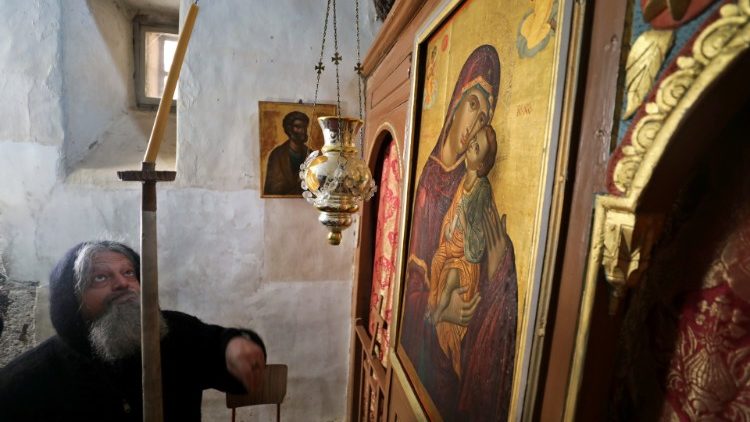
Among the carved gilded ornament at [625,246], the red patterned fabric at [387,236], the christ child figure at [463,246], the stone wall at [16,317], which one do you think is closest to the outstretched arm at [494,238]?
the christ child figure at [463,246]

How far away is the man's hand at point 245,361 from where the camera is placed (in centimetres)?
228

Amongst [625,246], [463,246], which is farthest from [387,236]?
[625,246]

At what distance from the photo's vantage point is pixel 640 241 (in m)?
0.56

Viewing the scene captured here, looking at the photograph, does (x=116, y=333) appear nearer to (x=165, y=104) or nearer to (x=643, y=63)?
(x=165, y=104)

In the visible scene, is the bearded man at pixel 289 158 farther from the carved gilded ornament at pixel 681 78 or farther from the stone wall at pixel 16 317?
the carved gilded ornament at pixel 681 78

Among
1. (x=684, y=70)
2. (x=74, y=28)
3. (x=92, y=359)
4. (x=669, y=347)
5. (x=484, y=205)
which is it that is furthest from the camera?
(x=74, y=28)

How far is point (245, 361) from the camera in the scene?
7.55ft

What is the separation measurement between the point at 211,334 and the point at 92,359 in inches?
24.1

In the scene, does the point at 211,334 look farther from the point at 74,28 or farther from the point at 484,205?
the point at 74,28

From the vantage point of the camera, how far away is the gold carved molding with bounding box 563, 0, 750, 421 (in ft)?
1.40

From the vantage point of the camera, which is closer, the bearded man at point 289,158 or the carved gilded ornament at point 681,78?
the carved gilded ornament at point 681,78

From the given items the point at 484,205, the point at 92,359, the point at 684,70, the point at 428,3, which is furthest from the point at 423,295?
the point at 92,359

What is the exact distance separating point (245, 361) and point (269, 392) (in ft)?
1.78

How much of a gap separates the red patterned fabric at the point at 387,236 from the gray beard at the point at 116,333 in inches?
59.6
